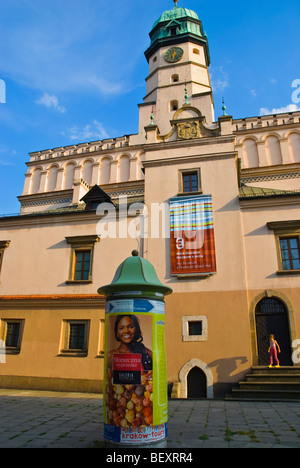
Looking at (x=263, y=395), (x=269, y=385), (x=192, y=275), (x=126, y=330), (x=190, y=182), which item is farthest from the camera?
(x=190, y=182)

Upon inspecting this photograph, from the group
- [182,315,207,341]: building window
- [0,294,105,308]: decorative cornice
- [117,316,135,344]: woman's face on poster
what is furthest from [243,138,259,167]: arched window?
[117,316,135,344]: woman's face on poster

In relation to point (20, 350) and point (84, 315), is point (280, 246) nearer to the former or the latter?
point (84, 315)

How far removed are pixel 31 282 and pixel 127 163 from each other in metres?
17.2

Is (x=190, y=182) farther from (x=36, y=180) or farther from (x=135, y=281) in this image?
(x=36, y=180)

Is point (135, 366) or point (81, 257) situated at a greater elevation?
point (81, 257)

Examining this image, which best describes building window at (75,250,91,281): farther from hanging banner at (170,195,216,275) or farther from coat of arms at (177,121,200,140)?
coat of arms at (177,121,200,140)

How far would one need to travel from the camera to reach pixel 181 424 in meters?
9.14

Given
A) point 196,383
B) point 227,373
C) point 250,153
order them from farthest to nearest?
point 250,153 → point 196,383 → point 227,373

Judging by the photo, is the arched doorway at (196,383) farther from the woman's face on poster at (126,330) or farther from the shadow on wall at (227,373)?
the woman's face on poster at (126,330)

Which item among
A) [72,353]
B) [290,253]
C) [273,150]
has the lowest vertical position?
[72,353]

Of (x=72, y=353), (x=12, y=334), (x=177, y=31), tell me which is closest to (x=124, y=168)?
(x=177, y=31)

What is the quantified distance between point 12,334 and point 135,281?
1343cm

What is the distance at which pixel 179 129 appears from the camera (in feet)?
63.2
